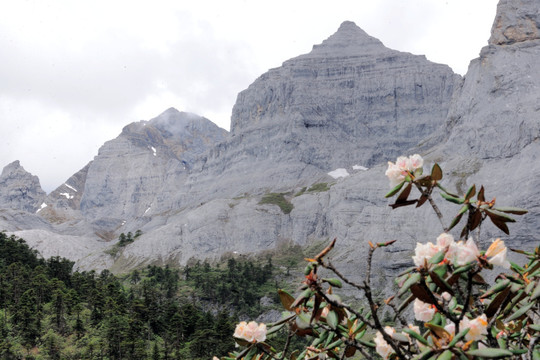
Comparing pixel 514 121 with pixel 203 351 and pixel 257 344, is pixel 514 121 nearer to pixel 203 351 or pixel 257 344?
pixel 203 351

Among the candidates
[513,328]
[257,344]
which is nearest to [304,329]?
[257,344]

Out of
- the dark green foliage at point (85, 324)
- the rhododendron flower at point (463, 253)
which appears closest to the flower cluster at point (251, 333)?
the rhododendron flower at point (463, 253)

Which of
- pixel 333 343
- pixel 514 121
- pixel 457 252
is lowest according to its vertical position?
pixel 333 343

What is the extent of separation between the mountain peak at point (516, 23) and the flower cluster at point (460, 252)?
6960 inches

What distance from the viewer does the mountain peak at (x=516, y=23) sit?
15800cm

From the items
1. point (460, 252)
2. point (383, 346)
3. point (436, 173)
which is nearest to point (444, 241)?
point (460, 252)

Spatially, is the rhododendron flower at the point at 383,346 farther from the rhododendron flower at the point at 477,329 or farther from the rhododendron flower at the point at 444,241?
the rhododendron flower at the point at 444,241

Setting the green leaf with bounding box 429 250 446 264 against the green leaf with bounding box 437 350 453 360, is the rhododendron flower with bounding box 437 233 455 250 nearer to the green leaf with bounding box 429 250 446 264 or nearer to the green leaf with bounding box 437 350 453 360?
the green leaf with bounding box 429 250 446 264

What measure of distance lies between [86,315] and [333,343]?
5416cm

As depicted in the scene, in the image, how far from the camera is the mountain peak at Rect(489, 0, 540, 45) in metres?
158

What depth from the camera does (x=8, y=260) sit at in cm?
7500

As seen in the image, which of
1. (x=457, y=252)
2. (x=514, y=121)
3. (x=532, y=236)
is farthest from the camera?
(x=514, y=121)

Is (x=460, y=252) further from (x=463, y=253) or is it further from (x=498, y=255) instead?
(x=498, y=255)

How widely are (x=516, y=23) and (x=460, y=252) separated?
182 m
